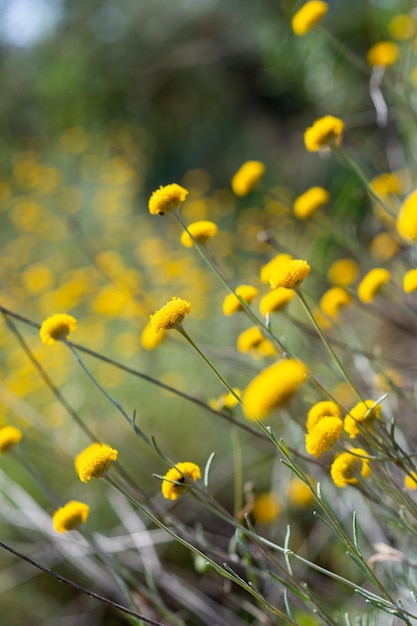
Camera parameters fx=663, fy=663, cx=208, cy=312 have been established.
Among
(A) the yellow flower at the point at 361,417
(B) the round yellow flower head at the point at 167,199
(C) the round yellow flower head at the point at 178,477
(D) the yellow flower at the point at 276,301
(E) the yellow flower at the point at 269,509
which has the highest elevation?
(B) the round yellow flower head at the point at 167,199

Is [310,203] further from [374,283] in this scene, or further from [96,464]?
[96,464]

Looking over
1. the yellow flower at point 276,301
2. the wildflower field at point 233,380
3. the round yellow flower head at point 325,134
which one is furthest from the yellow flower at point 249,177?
the yellow flower at point 276,301

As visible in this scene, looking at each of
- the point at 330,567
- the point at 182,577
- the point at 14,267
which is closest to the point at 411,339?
the point at 330,567

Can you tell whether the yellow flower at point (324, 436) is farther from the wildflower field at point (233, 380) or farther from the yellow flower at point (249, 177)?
the yellow flower at point (249, 177)

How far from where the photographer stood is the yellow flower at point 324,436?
764 mm

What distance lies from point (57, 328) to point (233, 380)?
136 centimetres

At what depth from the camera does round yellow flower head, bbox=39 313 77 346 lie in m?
1.01

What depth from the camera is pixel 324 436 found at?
2.51 feet

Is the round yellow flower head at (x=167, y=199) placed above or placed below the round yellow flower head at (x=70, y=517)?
above

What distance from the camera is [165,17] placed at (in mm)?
5992

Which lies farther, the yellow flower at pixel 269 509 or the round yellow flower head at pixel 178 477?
the yellow flower at pixel 269 509

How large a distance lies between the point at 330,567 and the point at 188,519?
45 centimetres

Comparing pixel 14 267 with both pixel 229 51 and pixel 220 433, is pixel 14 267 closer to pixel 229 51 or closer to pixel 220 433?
pixel 220 433

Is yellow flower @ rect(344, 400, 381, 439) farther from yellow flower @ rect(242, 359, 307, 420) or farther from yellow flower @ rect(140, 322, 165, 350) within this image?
yellow flower @ rect(140, 322, 165, 350)
